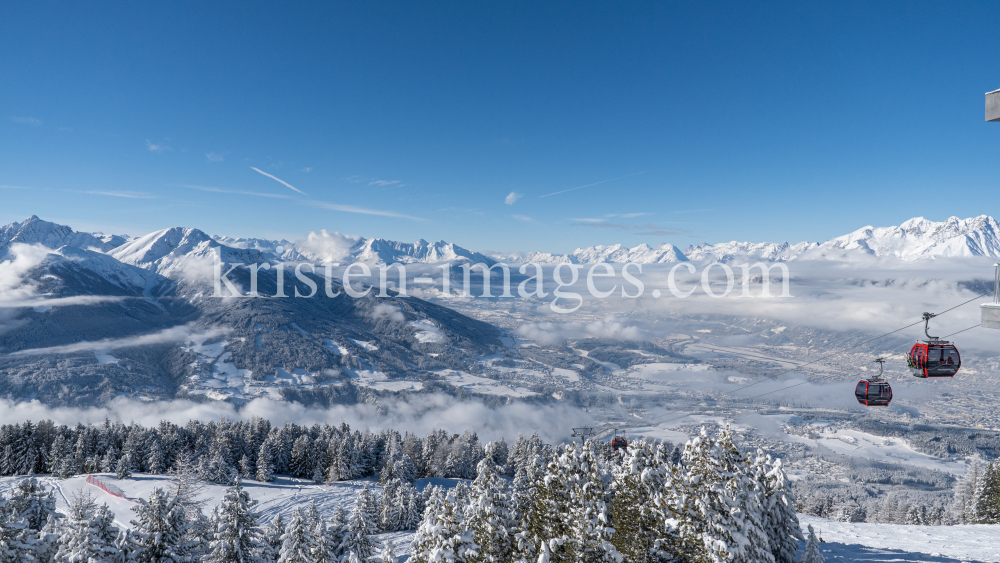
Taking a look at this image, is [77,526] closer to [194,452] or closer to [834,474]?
[194,452]

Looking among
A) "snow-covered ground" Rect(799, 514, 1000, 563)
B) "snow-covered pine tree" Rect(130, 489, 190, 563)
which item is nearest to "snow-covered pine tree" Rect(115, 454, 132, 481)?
"snow-covered pine tree" Rect(130, 489, 190, 563)

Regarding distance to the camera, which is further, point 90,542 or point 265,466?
point 265,466

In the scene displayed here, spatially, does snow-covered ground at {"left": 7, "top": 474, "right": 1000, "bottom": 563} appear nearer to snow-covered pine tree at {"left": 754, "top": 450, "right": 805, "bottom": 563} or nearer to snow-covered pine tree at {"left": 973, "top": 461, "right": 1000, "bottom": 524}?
snow-covered pine tree at {"left": 754, "top": 450, "right": 805, "bottom": 563}

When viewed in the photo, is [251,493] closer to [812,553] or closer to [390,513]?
[390,513]

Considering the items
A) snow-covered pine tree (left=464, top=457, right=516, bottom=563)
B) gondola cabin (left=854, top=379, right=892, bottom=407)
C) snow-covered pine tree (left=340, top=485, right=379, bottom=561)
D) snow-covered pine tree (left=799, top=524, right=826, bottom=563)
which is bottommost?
snow-covered pine tree (left=340, top=485, right=379, bottom=561)

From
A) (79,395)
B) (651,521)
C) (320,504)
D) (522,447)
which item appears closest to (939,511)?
(522,447)

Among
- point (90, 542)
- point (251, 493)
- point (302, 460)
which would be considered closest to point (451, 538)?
point (90, 542)
